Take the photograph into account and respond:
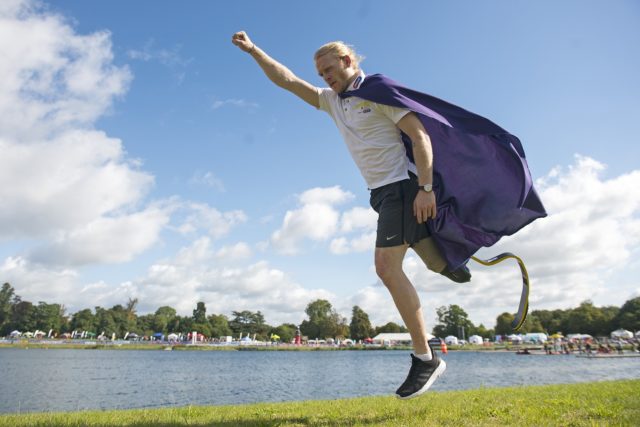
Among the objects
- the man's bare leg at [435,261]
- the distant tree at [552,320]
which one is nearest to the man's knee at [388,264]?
the man's bare leg at [435,261]

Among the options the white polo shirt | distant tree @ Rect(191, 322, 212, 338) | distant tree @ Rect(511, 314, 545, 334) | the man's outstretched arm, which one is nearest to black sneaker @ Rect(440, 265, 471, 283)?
the white polo shirt

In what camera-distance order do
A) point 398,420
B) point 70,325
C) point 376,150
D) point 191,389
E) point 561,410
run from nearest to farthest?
point 398,420 → point 376,150 → point 561,410 → point 191,389 → point 70,325

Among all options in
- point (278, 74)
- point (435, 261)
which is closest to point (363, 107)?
point (278, 74)

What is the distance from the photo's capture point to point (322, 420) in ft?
12.1

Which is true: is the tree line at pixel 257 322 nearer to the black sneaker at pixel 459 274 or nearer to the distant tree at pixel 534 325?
the distant tree at pixel 534 325

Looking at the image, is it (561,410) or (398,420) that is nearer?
(398,420)

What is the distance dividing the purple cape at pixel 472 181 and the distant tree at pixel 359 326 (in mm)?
122590

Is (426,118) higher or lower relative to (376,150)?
higher

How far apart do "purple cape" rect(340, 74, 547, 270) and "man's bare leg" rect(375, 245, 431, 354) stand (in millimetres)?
453

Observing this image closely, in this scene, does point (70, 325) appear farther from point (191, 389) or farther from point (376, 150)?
point (376, 150)

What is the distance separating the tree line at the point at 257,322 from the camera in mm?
107688

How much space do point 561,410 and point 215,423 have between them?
3168 millimetres

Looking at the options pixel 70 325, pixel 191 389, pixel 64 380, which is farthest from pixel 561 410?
pixel 70 325

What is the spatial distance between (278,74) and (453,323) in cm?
12733
